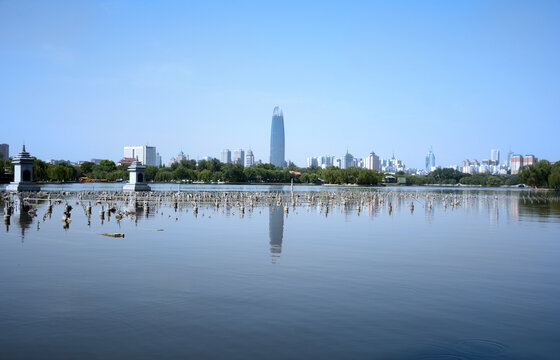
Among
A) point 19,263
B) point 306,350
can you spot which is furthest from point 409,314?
point 19,263

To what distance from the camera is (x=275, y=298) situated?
13.8 meters

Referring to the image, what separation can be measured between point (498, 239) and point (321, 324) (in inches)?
852

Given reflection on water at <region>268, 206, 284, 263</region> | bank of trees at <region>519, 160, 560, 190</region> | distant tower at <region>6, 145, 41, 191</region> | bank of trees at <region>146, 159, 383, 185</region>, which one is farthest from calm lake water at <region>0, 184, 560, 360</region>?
bank of trees at <region>146, 159, 383, 185</region>

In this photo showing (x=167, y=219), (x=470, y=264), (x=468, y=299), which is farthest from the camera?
(x=167, y=219)

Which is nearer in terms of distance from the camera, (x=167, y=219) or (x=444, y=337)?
(x=444, y=337)

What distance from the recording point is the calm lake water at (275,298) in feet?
33.6

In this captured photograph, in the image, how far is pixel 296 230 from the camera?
31.9m

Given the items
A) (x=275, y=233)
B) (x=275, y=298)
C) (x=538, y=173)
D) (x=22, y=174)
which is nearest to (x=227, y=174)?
(x=538, y=173)

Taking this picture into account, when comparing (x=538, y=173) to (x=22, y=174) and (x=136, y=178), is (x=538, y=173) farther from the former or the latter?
(x=22, y=174)

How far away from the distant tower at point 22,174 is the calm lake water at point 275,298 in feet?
176

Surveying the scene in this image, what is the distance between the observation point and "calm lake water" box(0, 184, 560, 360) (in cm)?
1023

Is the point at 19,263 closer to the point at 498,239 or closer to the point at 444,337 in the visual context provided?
the point at 444,337

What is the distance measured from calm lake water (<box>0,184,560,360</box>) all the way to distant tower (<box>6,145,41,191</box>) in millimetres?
53686

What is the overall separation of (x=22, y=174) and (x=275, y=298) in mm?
74282
